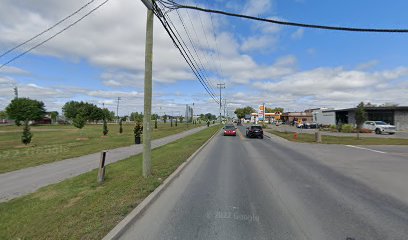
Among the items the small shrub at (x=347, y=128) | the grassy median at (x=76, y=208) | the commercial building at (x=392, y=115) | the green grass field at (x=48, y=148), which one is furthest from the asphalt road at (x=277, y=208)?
the commercial building at (x=392, y=115)

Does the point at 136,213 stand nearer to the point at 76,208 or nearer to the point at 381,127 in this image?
the point at 76,208

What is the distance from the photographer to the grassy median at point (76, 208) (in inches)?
184

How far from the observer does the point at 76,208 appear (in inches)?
234

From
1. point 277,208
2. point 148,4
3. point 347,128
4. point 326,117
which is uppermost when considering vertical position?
point 148,4

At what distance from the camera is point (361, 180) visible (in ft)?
30.4

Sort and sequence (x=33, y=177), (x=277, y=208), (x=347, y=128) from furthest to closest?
(x=347, y=128) → (x=33, y=177) → (x=277, y=208)

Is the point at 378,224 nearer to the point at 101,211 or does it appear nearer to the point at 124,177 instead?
the point at 101,211

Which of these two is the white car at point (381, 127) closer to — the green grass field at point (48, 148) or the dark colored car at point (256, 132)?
the dark colored car at point (256, 132)

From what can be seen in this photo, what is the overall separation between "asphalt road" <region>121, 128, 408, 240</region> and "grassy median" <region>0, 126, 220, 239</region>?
0.54m

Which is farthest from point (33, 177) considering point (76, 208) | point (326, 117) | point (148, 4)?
point (326, 117)

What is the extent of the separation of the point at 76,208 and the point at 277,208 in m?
4.27

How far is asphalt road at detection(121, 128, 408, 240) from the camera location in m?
4.75

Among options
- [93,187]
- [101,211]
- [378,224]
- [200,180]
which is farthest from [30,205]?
[378,224]

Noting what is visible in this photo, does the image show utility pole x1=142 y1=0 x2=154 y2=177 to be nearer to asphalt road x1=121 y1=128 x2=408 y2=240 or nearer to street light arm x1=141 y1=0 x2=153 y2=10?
street light arm x1=141 y1=0 x2=153 y2=10
